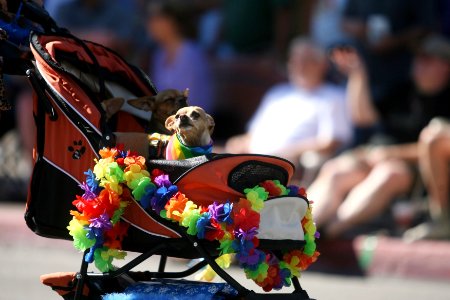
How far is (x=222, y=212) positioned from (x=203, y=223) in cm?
9

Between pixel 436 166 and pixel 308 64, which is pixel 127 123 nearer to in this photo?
pixel 436 166

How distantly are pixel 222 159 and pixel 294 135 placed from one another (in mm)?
4800

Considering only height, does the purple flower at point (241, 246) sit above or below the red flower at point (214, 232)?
below

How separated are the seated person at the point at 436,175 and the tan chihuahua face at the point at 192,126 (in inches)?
152

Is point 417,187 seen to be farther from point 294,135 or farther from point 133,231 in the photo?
point 133,231

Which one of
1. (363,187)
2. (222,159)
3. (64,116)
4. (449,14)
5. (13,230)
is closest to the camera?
(222,159)

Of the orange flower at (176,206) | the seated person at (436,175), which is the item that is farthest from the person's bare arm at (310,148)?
the orange flower at (176,206)

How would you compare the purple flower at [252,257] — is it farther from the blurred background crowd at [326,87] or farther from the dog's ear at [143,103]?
the blurred background crowd at [326,87]

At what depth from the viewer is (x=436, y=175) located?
8.96 meters

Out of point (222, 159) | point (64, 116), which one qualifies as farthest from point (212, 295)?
point (64, 116)

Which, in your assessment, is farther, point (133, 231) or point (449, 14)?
point (449, 14)

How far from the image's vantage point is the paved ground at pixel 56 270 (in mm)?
8227

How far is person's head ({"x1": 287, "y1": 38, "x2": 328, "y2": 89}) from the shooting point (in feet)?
32.2

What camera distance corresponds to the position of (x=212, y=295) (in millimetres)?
5117
